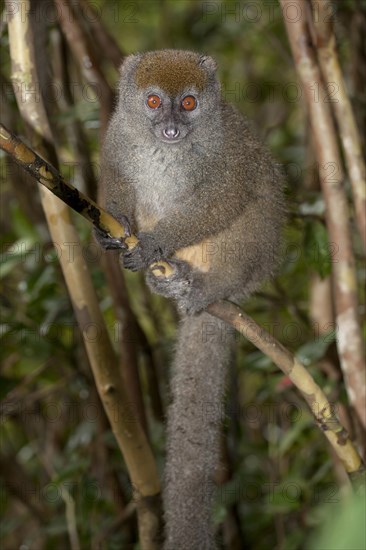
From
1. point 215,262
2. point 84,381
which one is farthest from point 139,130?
point 84,381

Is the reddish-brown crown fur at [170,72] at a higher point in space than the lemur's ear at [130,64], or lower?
lower

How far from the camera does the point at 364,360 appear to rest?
2719 millimetres

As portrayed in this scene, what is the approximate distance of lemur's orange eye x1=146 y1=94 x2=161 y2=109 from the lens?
297cm

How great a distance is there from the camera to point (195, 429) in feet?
9.93

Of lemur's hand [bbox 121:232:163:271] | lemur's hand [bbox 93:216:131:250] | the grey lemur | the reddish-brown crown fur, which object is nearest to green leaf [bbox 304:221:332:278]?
the grey lemur

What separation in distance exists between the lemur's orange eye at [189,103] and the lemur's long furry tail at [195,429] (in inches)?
38.7

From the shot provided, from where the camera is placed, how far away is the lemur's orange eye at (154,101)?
2975 millimetres

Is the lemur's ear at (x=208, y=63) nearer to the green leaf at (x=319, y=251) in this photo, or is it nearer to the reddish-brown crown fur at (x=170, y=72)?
the reddish-brown crown fur at (x=170, y=72)

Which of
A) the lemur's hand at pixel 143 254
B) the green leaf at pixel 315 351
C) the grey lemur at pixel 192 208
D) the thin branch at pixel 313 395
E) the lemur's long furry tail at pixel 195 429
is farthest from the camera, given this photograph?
the green leaf at pixel 315 351

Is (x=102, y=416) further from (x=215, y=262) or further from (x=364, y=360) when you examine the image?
(x=364, y=360)

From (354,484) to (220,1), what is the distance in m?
4.96

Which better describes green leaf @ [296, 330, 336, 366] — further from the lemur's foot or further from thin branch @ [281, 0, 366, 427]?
the lemur's foot

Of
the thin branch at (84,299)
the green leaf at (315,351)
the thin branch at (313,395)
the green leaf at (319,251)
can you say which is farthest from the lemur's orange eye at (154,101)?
the green leaf at (315,351)

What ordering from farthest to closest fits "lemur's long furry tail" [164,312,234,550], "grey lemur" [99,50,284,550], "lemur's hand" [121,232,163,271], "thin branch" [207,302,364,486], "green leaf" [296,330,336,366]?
"green leaf" [296,330,336,366], "grey lemur" [99,50,284,550], "lemur's hand" [121,232,163,271], "lemur's long furry tail" [164,312,234,550], "thin branch" [207,302,364,486]
